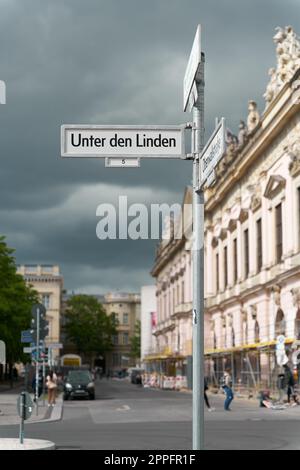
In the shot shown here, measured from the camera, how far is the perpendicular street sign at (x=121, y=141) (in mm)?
7078

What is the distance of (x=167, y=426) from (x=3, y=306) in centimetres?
3516

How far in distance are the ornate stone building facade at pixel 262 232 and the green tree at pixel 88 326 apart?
90.9 metres

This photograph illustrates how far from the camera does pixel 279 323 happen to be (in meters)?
46.5

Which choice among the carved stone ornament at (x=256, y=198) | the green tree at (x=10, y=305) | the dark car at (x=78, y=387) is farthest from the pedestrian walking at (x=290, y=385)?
the green tree at (x=10, y=305)

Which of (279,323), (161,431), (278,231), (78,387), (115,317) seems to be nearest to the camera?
(161,431)

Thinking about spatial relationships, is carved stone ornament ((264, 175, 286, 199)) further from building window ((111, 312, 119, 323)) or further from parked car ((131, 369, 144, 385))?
building window ((111, 312, 119, 323))

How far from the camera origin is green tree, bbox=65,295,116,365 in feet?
511

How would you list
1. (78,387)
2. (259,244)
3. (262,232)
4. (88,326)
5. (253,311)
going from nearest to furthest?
(78,387)
(262,232)
(259,244)
(253,311)
(88,326)

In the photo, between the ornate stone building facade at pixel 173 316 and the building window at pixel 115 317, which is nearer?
the ornate stone building facade at pixel 173 316

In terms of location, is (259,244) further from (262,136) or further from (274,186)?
(262,136)

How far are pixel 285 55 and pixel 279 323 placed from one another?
15494 millimetres

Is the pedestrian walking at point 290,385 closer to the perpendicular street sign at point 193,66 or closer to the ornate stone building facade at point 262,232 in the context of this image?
the ornate stone building facade at point 262,232

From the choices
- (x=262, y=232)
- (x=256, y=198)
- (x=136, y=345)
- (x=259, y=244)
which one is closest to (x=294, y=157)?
(x=262, y=232)
